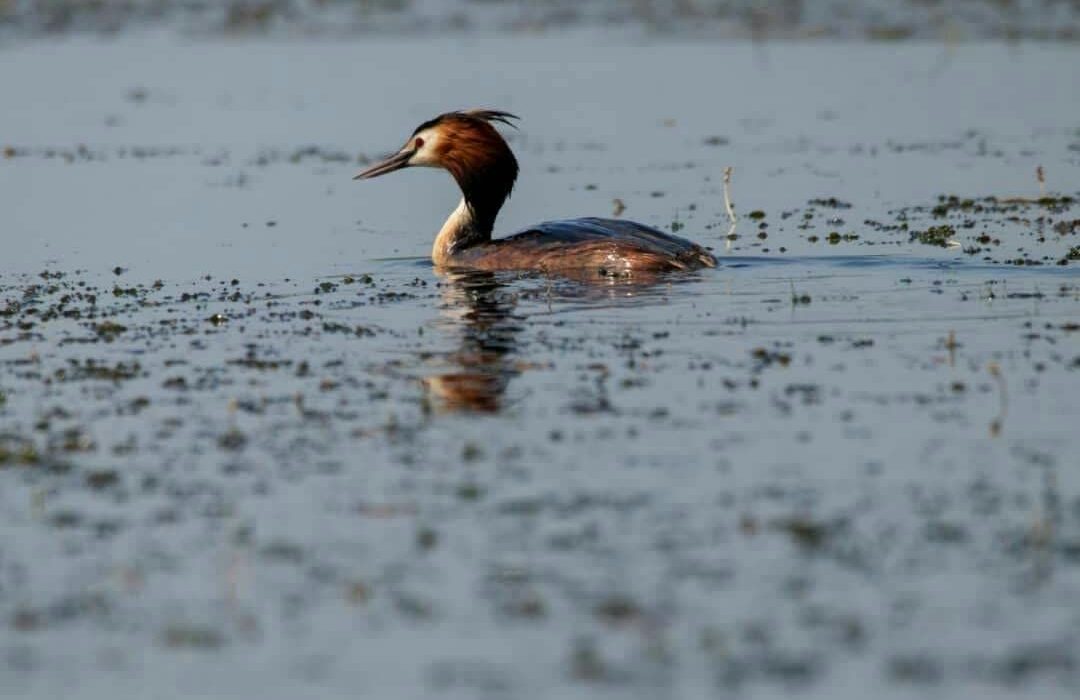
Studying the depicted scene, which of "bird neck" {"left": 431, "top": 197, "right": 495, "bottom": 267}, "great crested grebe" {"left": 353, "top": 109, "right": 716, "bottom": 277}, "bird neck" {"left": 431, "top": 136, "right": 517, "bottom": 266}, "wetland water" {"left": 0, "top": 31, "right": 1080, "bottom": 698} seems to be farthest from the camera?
"bird neck" {"left": 431, "top": 136, "right": 517, "bottom": 266}

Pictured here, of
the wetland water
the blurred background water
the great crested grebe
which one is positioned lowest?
the wetland water

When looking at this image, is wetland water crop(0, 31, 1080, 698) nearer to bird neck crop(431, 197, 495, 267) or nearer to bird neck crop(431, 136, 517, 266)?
bird neck crop(431, 197, 495, 267)

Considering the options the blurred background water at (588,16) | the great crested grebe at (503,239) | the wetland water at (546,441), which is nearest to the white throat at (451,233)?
the great crested grebe at (503,239)

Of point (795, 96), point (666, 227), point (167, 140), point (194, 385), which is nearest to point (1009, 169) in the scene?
point (666, 227)

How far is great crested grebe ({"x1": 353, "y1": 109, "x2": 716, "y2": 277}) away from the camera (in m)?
15.0

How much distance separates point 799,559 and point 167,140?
16769 millimetres

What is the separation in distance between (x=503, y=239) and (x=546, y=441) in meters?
6.25

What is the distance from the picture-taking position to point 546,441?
9.71 m

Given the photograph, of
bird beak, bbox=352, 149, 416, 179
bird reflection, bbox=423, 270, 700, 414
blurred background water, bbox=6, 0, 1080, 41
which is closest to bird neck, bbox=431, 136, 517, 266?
bird beak, bbox=352, 149, 416, 179

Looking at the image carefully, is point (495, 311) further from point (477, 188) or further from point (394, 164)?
point (394, 164)

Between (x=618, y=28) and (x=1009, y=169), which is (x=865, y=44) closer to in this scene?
(x=618, y=28)

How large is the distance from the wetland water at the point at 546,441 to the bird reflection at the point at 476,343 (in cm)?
4

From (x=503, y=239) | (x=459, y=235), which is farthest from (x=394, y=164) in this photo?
(x=503, y=239)

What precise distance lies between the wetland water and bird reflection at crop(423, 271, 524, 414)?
1.7 inches
